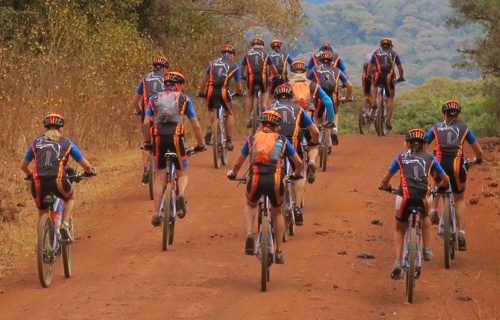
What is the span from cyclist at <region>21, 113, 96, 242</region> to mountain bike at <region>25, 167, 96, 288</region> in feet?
0.22

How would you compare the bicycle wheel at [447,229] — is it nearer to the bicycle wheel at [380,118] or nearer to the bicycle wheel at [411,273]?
the bicycle wheel at [411,273]

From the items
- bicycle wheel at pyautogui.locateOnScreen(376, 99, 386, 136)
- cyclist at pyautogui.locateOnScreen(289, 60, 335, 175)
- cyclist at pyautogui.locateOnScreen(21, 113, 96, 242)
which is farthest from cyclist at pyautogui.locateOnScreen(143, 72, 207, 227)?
bicycle wheel at pyautogui.locateOnScreen(376, 99, 386, 136)

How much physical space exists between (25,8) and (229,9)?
1118cm

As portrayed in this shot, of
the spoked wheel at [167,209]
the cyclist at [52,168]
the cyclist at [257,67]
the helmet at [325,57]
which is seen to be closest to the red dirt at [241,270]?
the spoked wheel at [167,209]

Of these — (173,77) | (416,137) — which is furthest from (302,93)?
(416,137)

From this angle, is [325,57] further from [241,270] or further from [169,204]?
[241,270]

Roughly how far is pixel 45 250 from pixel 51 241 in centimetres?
29

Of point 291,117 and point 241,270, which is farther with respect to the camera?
point 291,117

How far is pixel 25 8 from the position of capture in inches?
1178

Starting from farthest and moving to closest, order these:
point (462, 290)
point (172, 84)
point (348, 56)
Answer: point (348, 56) < point (172, 84) < point (462, 290)

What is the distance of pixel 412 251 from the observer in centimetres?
1375

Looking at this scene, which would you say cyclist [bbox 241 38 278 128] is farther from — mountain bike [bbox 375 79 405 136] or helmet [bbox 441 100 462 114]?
helmet [bbox 441 100 462 114]

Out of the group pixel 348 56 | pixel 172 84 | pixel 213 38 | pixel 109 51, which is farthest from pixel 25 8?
pixel 348 56

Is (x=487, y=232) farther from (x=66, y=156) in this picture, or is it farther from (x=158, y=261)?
(x=66, y=156)
